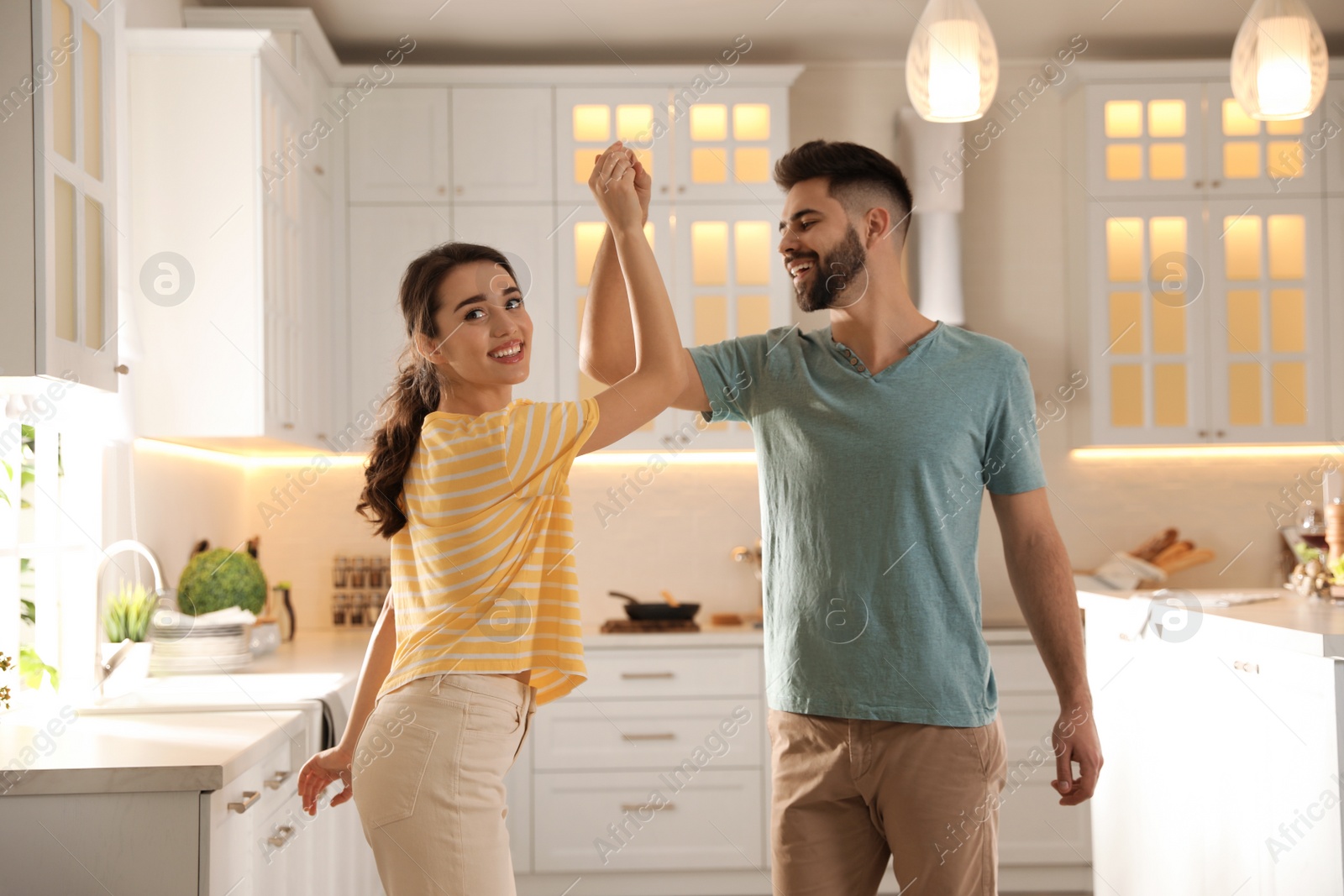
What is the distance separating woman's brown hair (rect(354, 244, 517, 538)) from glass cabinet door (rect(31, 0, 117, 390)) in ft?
1.91

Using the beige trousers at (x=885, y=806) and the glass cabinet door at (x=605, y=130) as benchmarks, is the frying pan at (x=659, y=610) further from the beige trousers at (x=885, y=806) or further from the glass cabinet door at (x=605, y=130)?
the beige trousers at (x=885, y=806)

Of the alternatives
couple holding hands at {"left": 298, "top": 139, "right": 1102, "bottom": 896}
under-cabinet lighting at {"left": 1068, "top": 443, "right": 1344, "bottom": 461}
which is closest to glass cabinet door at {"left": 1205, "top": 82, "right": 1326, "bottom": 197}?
under-cabinet lighting at {"left": 1068, "top": 443, "right": 1344, "bottom": 461}

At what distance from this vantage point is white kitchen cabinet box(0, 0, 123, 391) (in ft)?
5.43

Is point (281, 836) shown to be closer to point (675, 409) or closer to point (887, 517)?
point (887, 517)

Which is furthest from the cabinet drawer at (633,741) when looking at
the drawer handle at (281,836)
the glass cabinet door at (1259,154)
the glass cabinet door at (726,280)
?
the glass cabinet door at (1259,154)

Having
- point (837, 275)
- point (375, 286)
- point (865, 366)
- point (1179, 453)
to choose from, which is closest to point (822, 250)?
point (837, 275)

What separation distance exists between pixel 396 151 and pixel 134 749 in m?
2.55

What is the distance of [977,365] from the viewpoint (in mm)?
1583

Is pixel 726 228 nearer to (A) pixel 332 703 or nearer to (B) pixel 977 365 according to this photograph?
(A) pixel 332 703

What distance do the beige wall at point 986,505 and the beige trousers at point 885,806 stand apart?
8.37 feet

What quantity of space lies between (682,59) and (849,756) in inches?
122

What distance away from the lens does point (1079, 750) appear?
158 centimetres

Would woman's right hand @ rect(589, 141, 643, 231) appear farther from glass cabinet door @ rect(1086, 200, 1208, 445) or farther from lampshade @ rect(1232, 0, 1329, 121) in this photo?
glass cabinet door @ rect(1086, 200, 1208, 445)

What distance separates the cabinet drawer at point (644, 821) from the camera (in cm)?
352
